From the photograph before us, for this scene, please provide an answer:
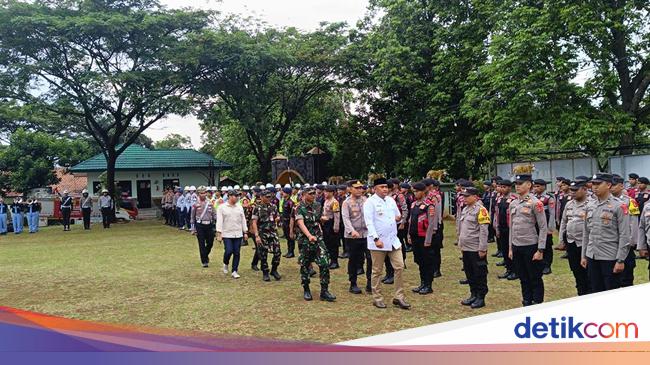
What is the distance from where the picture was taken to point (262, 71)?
73.5 feet

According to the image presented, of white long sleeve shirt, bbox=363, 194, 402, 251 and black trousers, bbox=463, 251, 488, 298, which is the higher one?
white long sleeve shirt, bbox=363, 194, 402, 251

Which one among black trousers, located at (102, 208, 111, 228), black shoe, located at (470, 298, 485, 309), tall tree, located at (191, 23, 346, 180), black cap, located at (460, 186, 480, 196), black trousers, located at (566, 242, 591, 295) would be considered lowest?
black shoe, located at (470, 298, 485, 309)

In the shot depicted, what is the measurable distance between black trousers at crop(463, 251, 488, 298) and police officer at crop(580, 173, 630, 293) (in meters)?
1.40

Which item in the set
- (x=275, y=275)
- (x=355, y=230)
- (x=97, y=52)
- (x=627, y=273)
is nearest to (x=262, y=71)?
(x=97, y=52)

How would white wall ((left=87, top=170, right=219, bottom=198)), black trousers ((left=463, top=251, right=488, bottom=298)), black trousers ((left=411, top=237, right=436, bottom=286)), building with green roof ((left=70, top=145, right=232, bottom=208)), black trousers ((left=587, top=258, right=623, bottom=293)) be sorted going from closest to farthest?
black trousers ((left=587, top=258, right=623, bottom=293)) < black trousers ((left=463, top=251, right=488, bottom=298)) < black trousers ((left=411, top=237, right=436, bottom=286)) < building with green roof ((left=70, top=145, right=232, bottom=208)) < white wall ((left=87, top=170, right=219, bottom=198))

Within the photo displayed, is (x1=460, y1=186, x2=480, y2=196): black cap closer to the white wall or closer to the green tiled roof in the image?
the white wall

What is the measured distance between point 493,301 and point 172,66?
1838 centimetres

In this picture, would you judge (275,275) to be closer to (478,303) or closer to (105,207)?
(478,303)

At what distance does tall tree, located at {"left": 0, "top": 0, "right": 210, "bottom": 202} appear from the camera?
20078mm

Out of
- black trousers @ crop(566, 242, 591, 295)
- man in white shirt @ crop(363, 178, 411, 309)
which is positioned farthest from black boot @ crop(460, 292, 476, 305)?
black trousers @ crop(566, 242, 591, 295)

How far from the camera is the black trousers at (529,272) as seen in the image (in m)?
6.67

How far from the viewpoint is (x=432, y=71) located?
2278 cm

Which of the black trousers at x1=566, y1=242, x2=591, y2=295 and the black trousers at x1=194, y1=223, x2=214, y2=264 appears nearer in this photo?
the black trousers at x1=566, y1=242, x2=591, y2=295

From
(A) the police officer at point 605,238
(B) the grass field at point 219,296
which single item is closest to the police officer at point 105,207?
(B) the grass field at point 219,296
